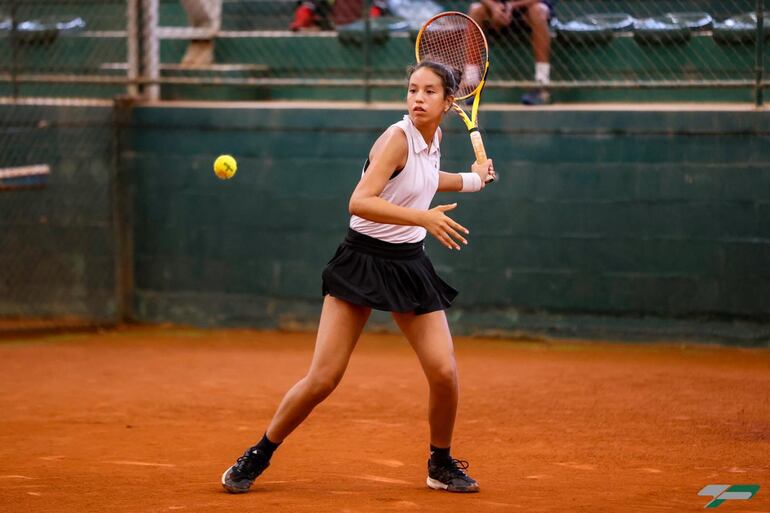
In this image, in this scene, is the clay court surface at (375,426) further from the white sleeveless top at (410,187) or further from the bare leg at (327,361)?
the white sleeveless top at (410,187)

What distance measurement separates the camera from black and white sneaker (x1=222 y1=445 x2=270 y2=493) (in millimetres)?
5008

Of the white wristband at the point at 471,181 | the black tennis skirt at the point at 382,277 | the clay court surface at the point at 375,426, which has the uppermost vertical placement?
the white wristband at the point at 471,181

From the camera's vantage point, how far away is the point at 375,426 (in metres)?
6.64

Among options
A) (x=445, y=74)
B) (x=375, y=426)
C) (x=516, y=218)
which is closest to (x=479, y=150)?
(x=445, y=74)

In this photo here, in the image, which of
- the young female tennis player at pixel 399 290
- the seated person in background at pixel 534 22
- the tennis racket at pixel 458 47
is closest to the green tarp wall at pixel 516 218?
the seated person in background at pixel 534 22

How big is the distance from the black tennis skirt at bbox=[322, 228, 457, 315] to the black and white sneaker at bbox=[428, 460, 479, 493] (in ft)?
2.38

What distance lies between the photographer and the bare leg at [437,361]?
4.86 m

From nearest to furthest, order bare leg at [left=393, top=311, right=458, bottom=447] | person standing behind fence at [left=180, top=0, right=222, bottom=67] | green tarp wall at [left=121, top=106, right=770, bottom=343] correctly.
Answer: bare leg at [left=393, top=311, right=458, bottom=447] < green tarp wall at [left=121, top=106, right=770, bottom=343] < person standing behind fence at [left=180, top=0, right=222, bottom=67]

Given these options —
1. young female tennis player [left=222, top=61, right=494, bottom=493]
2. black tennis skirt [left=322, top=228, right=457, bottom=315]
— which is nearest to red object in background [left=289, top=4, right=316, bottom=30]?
young female tennis player [left=222, top=61, right=494, bottom=493]

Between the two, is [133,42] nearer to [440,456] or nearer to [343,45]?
[343,45]

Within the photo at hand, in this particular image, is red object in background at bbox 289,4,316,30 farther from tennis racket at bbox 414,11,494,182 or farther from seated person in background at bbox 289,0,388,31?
tennis racket at bbox 414,11,494,182

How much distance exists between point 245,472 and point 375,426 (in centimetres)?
171

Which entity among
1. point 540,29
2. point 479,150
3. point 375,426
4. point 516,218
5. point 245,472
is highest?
point 540,29

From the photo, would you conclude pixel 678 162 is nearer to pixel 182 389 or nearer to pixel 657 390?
pixel 657 390
